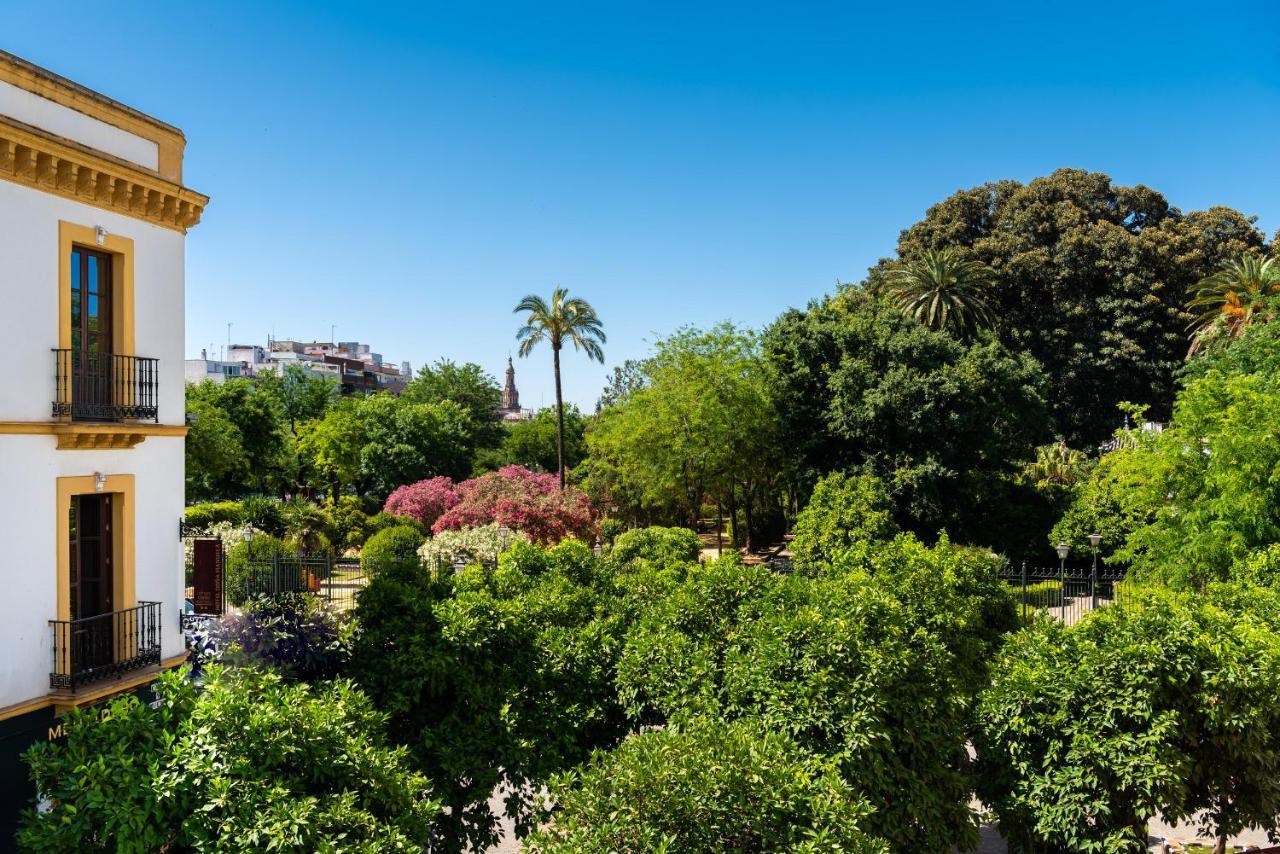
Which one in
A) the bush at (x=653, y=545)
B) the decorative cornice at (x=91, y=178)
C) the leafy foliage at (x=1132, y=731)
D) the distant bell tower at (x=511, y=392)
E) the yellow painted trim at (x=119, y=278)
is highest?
the distant bell tower at (x=511, y=392)

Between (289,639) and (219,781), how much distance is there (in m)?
3.83

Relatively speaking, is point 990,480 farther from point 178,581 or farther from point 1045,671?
point 178,581

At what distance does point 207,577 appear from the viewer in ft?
58.5

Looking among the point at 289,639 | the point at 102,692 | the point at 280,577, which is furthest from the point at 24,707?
the point at 280,577

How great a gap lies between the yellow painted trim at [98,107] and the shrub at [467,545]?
17.3 m

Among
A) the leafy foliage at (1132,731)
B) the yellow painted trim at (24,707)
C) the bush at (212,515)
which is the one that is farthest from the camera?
the bush at (212,515)

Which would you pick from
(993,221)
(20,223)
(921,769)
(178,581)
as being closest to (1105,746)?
(921,769)

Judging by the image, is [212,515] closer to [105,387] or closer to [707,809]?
[105,387]

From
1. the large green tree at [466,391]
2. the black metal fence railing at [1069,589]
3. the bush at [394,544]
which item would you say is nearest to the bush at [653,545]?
the bush at [394,544]

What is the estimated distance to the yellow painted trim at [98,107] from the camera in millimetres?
9383

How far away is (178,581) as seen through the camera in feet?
38.1

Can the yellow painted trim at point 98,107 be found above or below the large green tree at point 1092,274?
below

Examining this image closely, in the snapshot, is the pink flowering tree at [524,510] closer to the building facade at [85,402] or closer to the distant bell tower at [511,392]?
the building facade at [85,402]

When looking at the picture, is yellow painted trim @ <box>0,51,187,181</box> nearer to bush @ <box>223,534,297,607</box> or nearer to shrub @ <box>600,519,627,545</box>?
bush @ <box>223,534,297,607</box>
